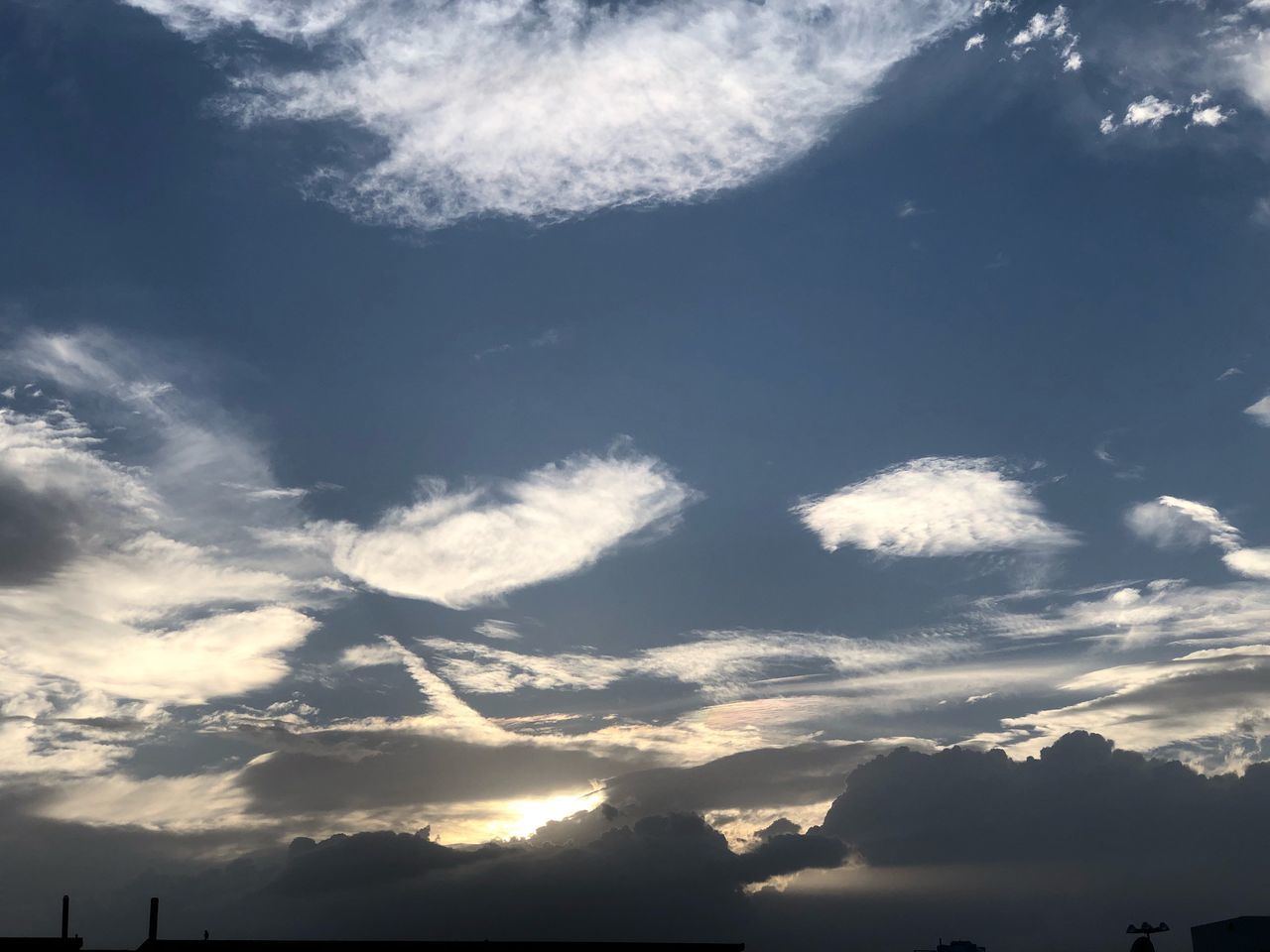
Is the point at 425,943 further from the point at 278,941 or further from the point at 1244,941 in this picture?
the point at 1244,941

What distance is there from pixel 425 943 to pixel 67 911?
28506 mm

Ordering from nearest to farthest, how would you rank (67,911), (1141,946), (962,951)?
1. (1141,946)
2. (67,911)
3. (962,951)

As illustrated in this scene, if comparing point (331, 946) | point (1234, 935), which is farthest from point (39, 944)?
point (1234, 935)

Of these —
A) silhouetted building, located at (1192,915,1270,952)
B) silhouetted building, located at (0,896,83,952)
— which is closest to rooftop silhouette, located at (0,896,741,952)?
silhouetted building, located at (0,896,83,952)

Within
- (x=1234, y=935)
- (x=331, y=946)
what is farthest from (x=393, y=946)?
(x=1234, y=935)

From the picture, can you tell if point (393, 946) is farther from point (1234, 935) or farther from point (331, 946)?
point (1234, 935)

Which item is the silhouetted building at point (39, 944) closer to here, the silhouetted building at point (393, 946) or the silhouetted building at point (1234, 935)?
the silhouetted building at point (393, 946)

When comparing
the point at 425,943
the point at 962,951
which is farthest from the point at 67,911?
the point at 962,951

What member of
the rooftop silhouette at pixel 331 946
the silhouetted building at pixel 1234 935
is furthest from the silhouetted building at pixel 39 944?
the silhouetted building at pixel 1234 935

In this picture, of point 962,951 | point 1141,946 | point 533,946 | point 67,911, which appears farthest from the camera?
point 962,951

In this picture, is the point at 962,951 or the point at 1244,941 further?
the point at 962,951

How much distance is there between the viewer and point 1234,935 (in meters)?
93.2

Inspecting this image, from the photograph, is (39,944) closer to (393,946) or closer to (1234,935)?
(393,946)

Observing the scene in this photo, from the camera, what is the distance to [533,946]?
259 ft
